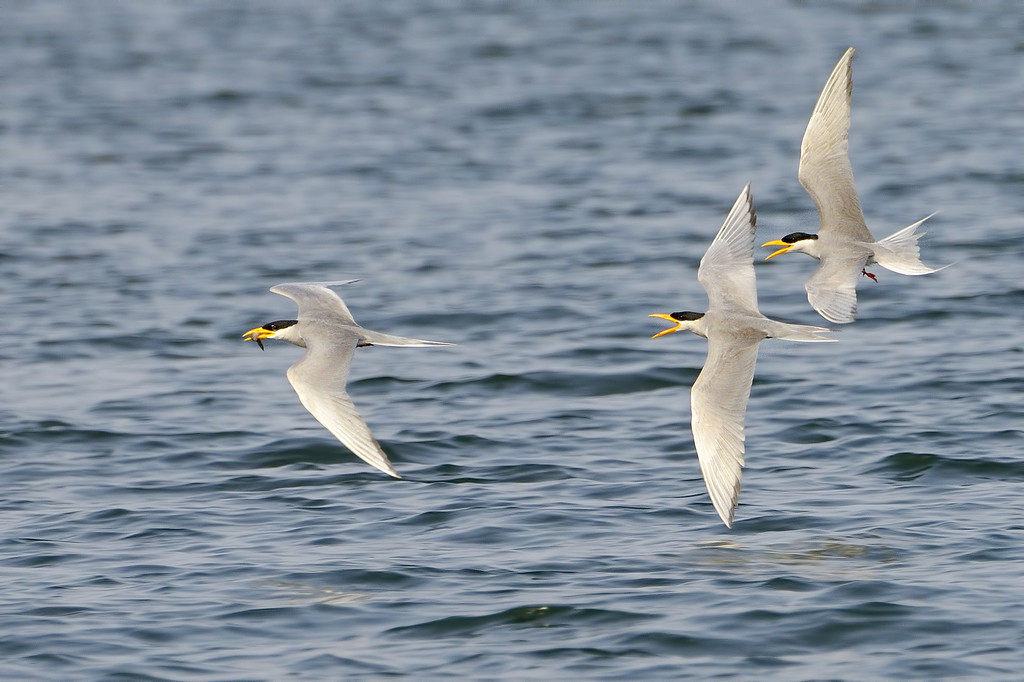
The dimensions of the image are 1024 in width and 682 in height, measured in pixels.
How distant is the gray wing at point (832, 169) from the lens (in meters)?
10.1

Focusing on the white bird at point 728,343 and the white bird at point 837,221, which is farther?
the white bird at point 837,221

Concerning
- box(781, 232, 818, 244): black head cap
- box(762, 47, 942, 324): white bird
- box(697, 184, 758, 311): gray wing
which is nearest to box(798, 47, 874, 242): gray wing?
box(762, 47, 942, 324): white bird

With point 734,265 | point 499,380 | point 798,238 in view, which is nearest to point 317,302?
point 734,265

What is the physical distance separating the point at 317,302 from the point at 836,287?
10.2ft

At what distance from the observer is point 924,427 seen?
10945 mm

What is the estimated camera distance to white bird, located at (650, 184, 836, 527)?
8414 millimetres

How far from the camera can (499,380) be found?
41.1ft

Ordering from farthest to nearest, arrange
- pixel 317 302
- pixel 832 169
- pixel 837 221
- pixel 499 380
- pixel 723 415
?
pixel 499 380 → pixel 832 169 → pixel 837 221 → pixel 317 302 → pixel 723 415

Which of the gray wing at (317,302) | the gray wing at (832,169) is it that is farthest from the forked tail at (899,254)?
the gray wing at (317,302)

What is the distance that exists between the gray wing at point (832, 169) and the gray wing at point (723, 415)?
1390mm

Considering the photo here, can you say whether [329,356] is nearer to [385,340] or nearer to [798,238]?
[385,340]

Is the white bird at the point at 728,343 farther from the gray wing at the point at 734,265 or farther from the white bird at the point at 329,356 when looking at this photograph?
the white bird at the point at 329,356

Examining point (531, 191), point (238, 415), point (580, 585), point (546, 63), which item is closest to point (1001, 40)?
point (546, 63)

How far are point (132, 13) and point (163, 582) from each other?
2605 cm
